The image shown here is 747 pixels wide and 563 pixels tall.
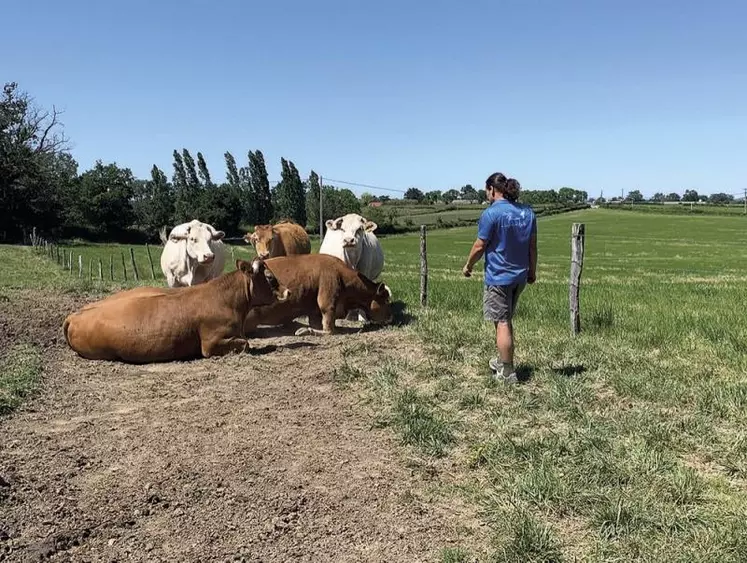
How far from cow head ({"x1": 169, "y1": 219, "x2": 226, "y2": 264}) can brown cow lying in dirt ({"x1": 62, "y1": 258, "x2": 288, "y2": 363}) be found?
2279 millimetres

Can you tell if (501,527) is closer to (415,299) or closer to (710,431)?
(710,431)

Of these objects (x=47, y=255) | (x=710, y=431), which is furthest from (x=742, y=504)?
(x=47, y=255)

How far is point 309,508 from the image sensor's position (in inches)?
154

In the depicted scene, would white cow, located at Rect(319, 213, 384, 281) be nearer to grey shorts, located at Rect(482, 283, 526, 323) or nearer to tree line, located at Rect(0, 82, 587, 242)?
grey shorts, located at Rect(482, 283, 526, 323)

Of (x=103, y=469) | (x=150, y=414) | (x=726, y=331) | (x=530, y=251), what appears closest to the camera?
(x=103, y=469)

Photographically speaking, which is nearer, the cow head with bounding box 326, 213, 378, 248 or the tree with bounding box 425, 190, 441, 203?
the cow head with bounding box 326, 213, 378, 248

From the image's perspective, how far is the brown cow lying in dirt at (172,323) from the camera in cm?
777

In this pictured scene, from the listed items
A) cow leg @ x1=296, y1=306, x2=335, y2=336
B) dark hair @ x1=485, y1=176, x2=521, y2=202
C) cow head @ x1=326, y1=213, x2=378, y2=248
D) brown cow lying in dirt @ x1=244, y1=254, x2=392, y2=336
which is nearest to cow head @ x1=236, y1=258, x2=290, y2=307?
brown cow lying in dirt @ x1=244, y1=254, x2=392, y2=336

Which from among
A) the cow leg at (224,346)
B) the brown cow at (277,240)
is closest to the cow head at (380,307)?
the cow leg at (224,346)

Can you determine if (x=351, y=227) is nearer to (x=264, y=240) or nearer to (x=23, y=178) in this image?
(x=264, y=240)

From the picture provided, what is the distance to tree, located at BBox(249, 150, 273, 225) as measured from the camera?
276 feet

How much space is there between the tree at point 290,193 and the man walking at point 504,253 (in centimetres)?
7762

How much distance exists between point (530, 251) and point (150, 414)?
3.98 meters

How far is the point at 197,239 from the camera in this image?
36.0ft
